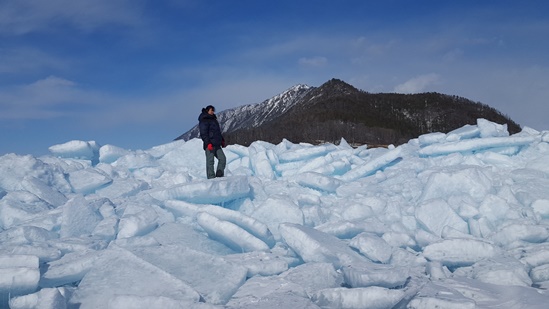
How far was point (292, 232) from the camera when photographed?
556 cm

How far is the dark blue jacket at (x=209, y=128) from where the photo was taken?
802 cm

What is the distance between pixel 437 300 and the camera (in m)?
4.29

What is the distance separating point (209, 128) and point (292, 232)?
312 centimetres

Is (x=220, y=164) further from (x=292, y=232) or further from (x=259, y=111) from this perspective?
(x=259, y=111)

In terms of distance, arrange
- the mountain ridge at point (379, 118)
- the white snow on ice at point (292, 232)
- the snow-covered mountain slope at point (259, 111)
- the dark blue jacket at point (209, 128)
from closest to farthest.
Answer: the white snow on ice at point (292, 232)
the dark blue jacket at point (209, 128)
the mountain ridge at point (379, 118)
the snow-covered mountain slope at point (259, 111)

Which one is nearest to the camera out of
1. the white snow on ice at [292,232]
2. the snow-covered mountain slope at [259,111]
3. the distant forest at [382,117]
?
the white snow on ice at [292,232]

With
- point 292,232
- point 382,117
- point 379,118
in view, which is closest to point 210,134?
point 292,232

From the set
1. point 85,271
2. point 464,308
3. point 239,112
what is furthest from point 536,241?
point 239,112

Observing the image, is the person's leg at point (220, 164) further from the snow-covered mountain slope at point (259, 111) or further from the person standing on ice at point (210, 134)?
the snow-covered mountain slope at point (259, 111)

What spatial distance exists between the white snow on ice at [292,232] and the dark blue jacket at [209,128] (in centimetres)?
100

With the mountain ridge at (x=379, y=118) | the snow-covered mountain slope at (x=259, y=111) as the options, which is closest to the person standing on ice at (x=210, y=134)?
the mountain ridge at (x=379, y=118)

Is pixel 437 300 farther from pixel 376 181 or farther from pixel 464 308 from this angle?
pixel 376 181

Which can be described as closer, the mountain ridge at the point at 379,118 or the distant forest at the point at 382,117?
the mountain ridge at the point at 379,118

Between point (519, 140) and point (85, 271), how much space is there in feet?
26.8
